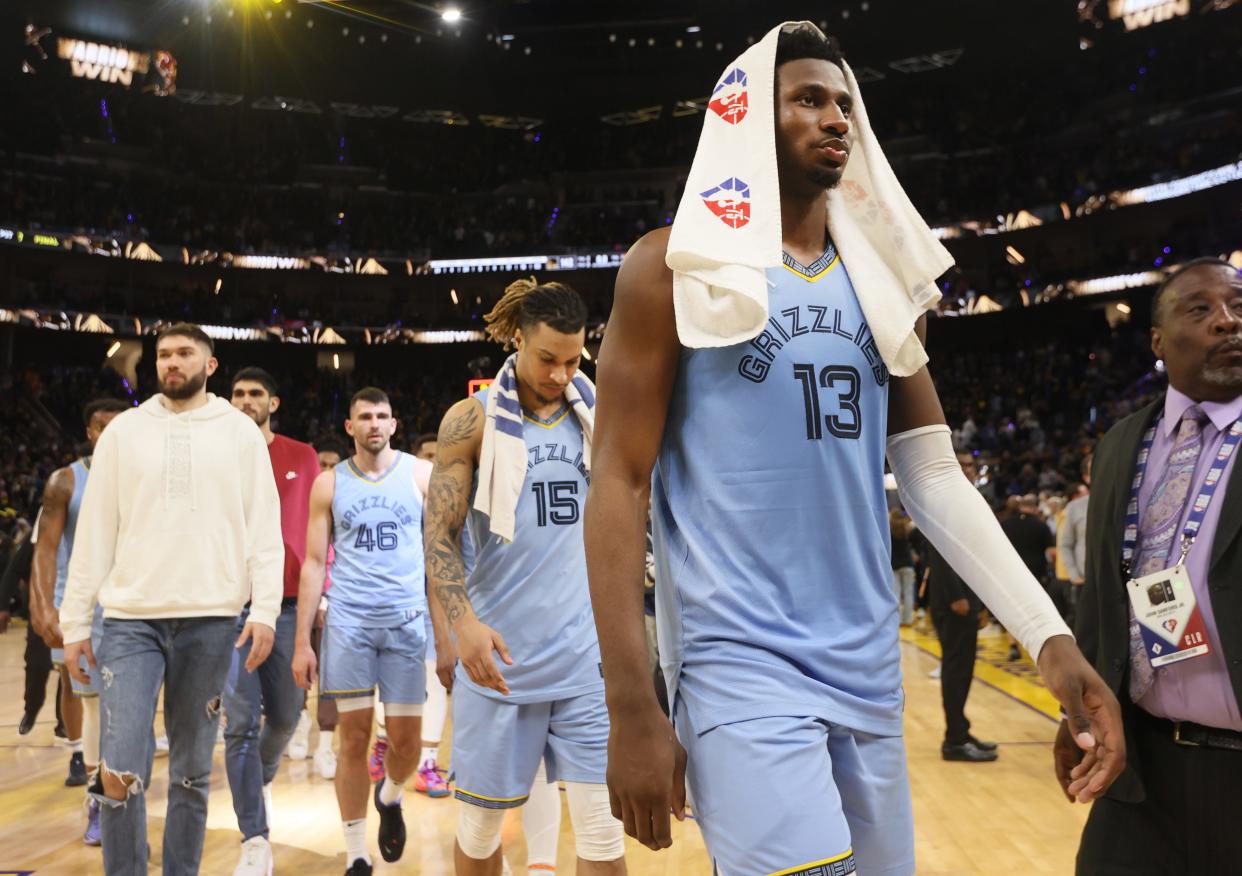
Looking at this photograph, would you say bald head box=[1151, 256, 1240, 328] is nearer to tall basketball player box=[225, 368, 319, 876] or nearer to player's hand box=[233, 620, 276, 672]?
player's hand box=[233, 620, 276, 672]

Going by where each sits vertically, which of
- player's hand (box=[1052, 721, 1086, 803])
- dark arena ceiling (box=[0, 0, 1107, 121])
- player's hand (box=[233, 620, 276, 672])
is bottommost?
player's hand (box=[1052, 721, 1086, 803])

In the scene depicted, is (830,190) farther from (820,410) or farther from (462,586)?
(462,586)

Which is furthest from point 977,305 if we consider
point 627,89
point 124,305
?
point 124,305

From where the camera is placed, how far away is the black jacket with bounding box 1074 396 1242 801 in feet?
8.53

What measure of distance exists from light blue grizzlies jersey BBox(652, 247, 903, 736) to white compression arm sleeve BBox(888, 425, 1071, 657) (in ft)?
0.74

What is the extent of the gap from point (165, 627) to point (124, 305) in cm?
3037

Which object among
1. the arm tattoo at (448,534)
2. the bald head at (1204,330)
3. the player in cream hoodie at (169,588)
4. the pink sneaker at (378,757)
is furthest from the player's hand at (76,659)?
the bald head at (1204,330)

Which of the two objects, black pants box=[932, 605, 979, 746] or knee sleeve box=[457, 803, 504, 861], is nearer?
knee sleeve box=[457, 803, 504, 861]

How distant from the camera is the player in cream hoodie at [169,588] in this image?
12.5 feet

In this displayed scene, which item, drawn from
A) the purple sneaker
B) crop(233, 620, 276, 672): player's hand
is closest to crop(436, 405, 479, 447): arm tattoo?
crop(233, 620, 276, 672): player's hand

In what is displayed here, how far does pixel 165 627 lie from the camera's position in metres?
3.94

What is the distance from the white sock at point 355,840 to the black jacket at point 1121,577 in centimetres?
336

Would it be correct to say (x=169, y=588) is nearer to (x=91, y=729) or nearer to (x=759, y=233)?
(x=91, y=729)

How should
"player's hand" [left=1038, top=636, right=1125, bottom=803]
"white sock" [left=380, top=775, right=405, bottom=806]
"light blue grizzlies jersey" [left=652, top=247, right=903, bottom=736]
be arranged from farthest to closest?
"white sock" [left=380, top=775, right=405, bottom=806] < "player's hand" [left=1038, top=636, right=1125, bottom=803] < "light blue grizzlies jersey" [left=652, top=247, right=903, bottom=736]
